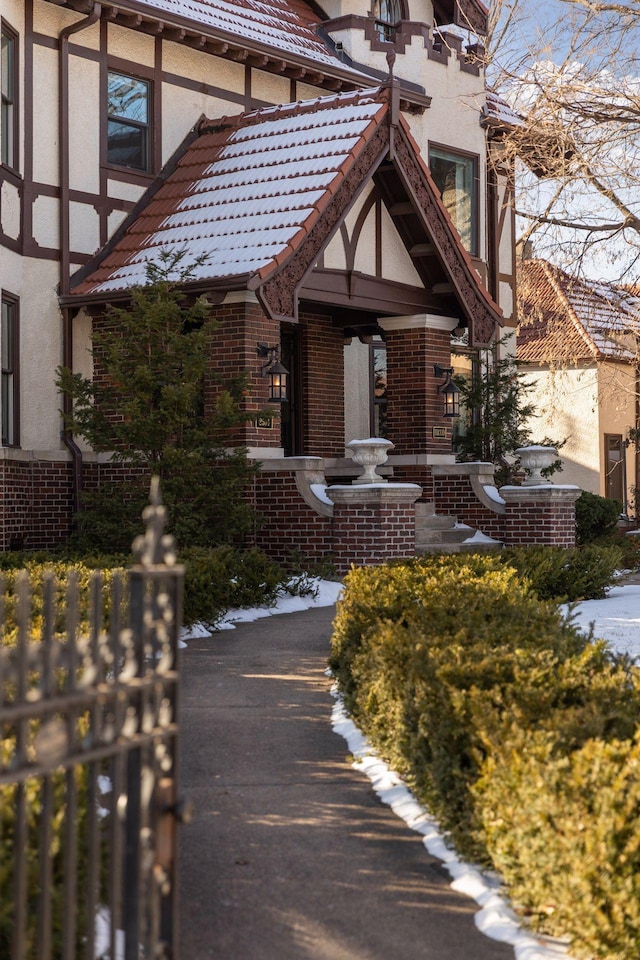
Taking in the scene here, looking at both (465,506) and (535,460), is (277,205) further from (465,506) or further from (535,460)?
(465,506)

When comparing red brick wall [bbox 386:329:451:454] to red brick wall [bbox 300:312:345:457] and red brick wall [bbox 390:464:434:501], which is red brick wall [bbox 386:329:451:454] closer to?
red brick wall [bbox 390:464:434:501]

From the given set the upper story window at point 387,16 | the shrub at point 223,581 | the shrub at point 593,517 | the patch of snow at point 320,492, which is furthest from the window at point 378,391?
the shrub at point 223,581

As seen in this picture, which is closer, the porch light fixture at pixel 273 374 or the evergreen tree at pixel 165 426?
the evergreen tree at pixel 165 426

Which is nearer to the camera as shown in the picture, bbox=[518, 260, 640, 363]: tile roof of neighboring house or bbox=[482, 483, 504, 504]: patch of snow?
bbox=[482, 483, 504, 504]: patch of snow

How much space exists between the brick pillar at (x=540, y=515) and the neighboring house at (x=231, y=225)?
124cm

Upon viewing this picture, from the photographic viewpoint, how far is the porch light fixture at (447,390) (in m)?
18.0

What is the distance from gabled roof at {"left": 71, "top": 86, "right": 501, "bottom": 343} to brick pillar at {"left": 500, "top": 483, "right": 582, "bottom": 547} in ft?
7.89

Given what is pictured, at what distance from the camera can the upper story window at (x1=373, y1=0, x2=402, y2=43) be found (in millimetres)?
21766

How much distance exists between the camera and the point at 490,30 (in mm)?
14242

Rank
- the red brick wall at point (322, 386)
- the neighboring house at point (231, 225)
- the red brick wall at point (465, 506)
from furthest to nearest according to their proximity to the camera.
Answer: the red brick wall at point (322, 386), the red brick wall at point (465, 506), the neighboring house at point (231, 225)

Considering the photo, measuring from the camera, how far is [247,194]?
16188 millimetres

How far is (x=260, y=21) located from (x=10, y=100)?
557 centimetres

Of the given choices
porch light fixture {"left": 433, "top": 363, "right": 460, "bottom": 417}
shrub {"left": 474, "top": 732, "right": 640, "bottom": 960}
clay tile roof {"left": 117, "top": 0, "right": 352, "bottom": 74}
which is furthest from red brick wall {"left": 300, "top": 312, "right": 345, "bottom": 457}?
shrub {"left": 474, "top": 732, "right": 640, "bottom": 960}

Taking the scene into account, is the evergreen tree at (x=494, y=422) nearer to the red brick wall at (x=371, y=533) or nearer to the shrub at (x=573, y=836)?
the red brick wall at (x=371, y=533)
